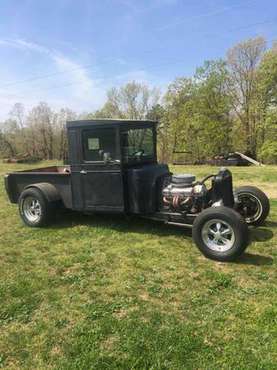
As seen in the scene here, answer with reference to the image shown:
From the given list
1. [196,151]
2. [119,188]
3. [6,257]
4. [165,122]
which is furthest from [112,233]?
[165,122]

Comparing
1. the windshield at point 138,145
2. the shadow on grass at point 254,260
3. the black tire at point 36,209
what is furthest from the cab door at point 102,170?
the shadow on grass at point 254,260

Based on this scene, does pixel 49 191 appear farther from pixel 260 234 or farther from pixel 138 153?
pixel 260 234

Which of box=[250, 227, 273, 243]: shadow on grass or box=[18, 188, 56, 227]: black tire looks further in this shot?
box=[18, 188, 56, 227]: black tire

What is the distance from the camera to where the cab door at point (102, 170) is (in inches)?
222

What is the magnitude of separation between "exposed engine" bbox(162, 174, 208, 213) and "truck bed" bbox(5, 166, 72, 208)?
1818 millimetres

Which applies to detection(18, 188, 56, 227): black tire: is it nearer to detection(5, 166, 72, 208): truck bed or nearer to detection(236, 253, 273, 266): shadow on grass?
detection(5, 166, 72, 208): truck bed

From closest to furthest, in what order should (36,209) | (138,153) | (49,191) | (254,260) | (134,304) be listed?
(134,304) < (254,260) < (138,153) < (49,191) < (36,209)

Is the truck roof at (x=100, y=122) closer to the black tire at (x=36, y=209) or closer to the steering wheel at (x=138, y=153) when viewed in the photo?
the steering wheel at (x=138, y=153)

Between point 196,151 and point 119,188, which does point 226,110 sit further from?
point 119,188

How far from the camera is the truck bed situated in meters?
6.30

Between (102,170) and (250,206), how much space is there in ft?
8.31

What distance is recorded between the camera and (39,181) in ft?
22.2

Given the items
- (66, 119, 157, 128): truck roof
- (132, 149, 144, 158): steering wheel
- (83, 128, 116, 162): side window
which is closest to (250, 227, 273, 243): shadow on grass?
(132, 149, 144, 158): steering wheel

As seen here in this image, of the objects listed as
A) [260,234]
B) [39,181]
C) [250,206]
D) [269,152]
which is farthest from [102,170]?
[269,152]
